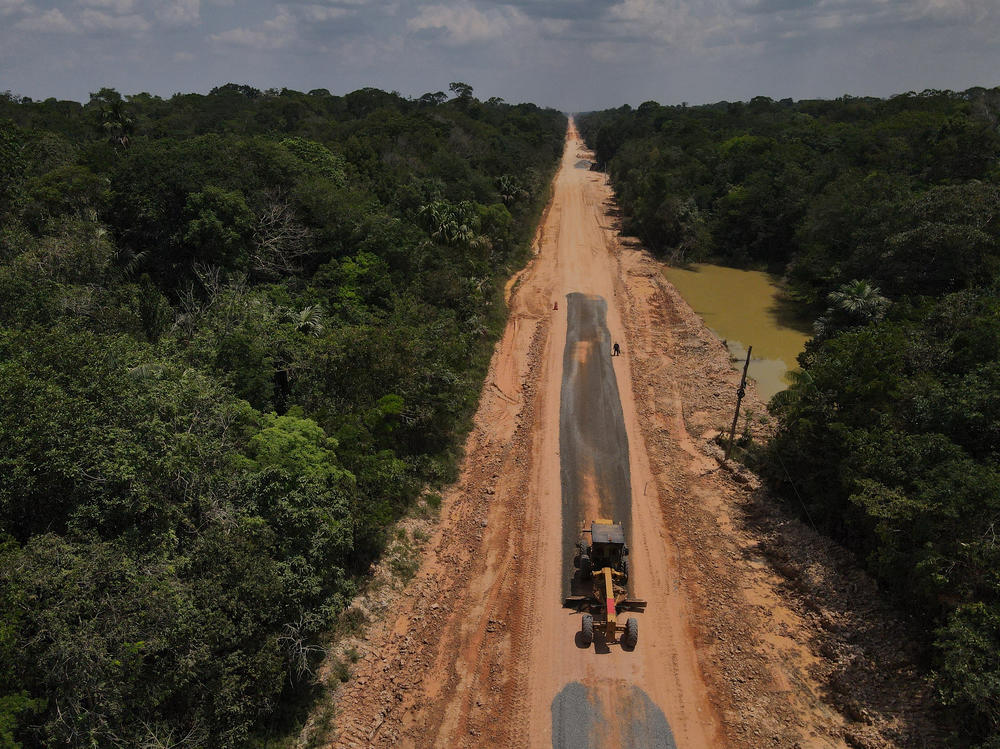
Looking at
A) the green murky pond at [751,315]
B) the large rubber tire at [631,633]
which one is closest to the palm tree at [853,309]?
the green murky pond at [751,315]

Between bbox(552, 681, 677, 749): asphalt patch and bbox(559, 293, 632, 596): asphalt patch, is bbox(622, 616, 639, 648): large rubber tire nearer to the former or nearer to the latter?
bbox(552, 681, 677, 749): asphalt patch

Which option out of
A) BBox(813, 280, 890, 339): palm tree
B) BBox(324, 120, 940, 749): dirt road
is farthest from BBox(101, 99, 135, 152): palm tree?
BBox(813, 280, 890, 339): palm tree

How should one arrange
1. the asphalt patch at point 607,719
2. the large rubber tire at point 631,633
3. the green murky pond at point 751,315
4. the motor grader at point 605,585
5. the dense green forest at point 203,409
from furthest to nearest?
the green murky pond at point 751,315 → the motor grader at point 605,585 → the large rubber tire at point 631,633 → the asphalt patch at point 607,719 → the dense green forest at point 203,409

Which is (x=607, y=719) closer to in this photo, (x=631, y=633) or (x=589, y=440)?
(x=631, y=633)

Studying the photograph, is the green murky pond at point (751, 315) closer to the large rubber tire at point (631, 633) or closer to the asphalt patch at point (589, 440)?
the asphalt patch at point (589, 440)

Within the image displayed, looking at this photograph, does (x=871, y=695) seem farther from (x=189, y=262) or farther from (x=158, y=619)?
(x=189, y=262)

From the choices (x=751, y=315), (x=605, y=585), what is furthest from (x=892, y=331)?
(x=751, y=315)
